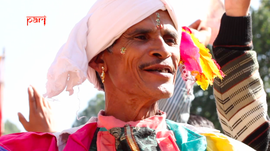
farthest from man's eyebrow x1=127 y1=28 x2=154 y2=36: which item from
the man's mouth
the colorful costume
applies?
the colorful costume

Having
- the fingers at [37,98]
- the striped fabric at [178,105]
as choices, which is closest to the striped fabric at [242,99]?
the striped fabric at [178,105]

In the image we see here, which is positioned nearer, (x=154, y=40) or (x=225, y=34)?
(x=154, y=40)

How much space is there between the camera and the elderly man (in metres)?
→ 2.88

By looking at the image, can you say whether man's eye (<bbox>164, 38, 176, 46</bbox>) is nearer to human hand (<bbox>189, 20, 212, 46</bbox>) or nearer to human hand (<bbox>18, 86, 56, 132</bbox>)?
human hand (<bbox>189, 20, 212, 46</bbox>)

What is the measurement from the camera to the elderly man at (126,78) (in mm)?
2885

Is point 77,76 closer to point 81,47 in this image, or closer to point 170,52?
point 81,47

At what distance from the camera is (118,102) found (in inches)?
121

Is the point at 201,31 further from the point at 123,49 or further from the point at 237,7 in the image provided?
the point at 123,49

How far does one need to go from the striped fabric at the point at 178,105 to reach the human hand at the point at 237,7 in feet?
5.05

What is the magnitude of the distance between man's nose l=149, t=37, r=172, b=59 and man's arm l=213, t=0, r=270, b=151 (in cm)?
59

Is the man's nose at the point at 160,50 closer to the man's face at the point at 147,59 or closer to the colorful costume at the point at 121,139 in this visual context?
the man's face at the point at 147,59

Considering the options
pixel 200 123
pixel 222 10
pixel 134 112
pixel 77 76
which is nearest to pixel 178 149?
pixel 134 112

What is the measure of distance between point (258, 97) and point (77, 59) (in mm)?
1363

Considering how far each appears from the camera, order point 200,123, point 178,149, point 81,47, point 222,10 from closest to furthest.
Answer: point 178,149 < point 81,47 < point 222,10 < point 200,123
